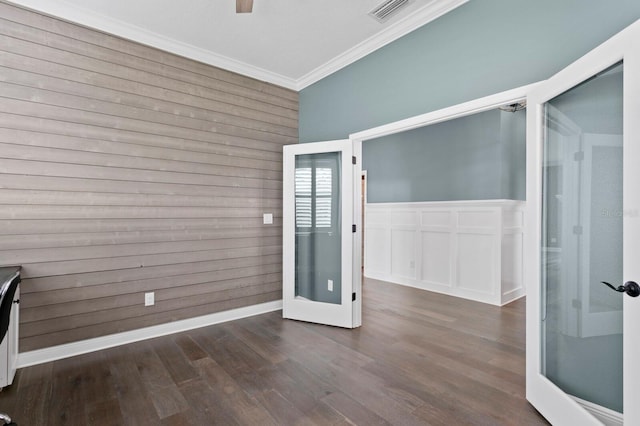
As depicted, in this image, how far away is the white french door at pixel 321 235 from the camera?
3.59m

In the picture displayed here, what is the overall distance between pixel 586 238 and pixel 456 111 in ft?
4.31

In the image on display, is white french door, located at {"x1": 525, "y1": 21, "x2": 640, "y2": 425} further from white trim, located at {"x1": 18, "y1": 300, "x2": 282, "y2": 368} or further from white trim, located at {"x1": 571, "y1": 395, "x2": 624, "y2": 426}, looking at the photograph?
white trim, located at {"x1": 18, "y1": 300, "x2": 282, "y2": 368}

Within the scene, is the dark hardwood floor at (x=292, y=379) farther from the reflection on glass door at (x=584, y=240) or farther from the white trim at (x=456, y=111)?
the white trim at (x=456, y=111)

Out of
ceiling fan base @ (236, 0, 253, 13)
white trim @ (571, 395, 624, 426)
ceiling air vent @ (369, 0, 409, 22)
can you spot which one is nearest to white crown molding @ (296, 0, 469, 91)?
ceiling air vent @ (369, 0, 409, 22)

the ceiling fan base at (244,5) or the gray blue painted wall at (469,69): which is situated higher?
the ceiling fan base at (244,5)

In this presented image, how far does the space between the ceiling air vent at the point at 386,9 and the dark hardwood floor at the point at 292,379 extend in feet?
9.82

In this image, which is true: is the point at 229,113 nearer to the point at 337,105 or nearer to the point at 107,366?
the point at 337,105

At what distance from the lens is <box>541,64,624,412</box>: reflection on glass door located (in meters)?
1.64

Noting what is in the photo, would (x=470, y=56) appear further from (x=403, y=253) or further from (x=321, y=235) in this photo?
(x=403, y=253)

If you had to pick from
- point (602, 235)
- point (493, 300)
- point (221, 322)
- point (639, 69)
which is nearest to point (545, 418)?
point (602, 235)

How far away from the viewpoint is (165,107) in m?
3.36

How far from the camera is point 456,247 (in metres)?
4.98

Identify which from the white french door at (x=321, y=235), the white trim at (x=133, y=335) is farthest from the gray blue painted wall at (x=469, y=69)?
the white trim at (x=133, y=335)

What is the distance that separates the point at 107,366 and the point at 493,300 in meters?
4.49
